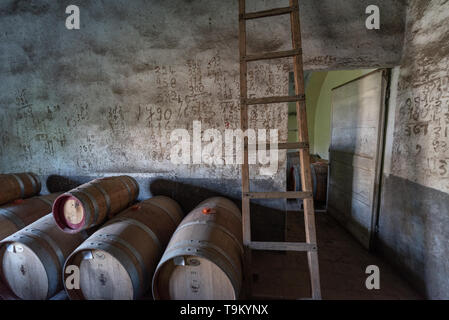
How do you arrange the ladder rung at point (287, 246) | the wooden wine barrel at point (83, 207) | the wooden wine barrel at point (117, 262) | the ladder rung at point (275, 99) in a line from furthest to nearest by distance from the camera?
the wooden wine barrel at point (83, 207), the ladder rung at point (275, 99), the ladder rung at point (287, 246), the wooden wine barrel at point (117, 262)

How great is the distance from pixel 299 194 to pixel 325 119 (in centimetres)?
671

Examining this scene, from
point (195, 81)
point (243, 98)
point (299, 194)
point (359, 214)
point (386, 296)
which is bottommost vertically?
point (386, 296)

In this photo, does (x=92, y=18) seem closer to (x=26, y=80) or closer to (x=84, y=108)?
(x=84, y=108)

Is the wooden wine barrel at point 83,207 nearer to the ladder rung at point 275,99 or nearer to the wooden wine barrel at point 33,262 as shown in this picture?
the wooden wine barrel at point 33,262

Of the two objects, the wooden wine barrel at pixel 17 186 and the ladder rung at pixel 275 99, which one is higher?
the ladder rung at pixel 275 99

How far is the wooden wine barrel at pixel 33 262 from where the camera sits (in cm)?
204

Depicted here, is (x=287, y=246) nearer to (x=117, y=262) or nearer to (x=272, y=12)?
(x=117, y=262)

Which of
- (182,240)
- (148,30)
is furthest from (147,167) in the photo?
(148,30)

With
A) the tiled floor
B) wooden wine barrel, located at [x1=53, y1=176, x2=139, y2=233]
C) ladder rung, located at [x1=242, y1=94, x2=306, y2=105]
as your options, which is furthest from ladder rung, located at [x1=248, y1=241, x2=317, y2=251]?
wooden wine barrel, located at [x1=53, y1=176, x2=139, y2=233]

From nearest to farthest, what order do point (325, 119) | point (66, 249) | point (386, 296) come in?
point (66, 249) < point (386, 296) < point (325, 119)

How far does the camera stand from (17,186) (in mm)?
3061

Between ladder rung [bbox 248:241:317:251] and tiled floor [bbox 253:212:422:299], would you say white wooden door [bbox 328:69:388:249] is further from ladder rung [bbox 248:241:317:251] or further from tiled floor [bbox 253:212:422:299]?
ladder rung [bbox 248:241:317:251]

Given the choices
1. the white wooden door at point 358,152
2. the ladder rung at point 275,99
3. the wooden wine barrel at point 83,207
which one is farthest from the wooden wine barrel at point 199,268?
the white wooden door at point 358,152

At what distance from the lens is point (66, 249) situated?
2.23 m
